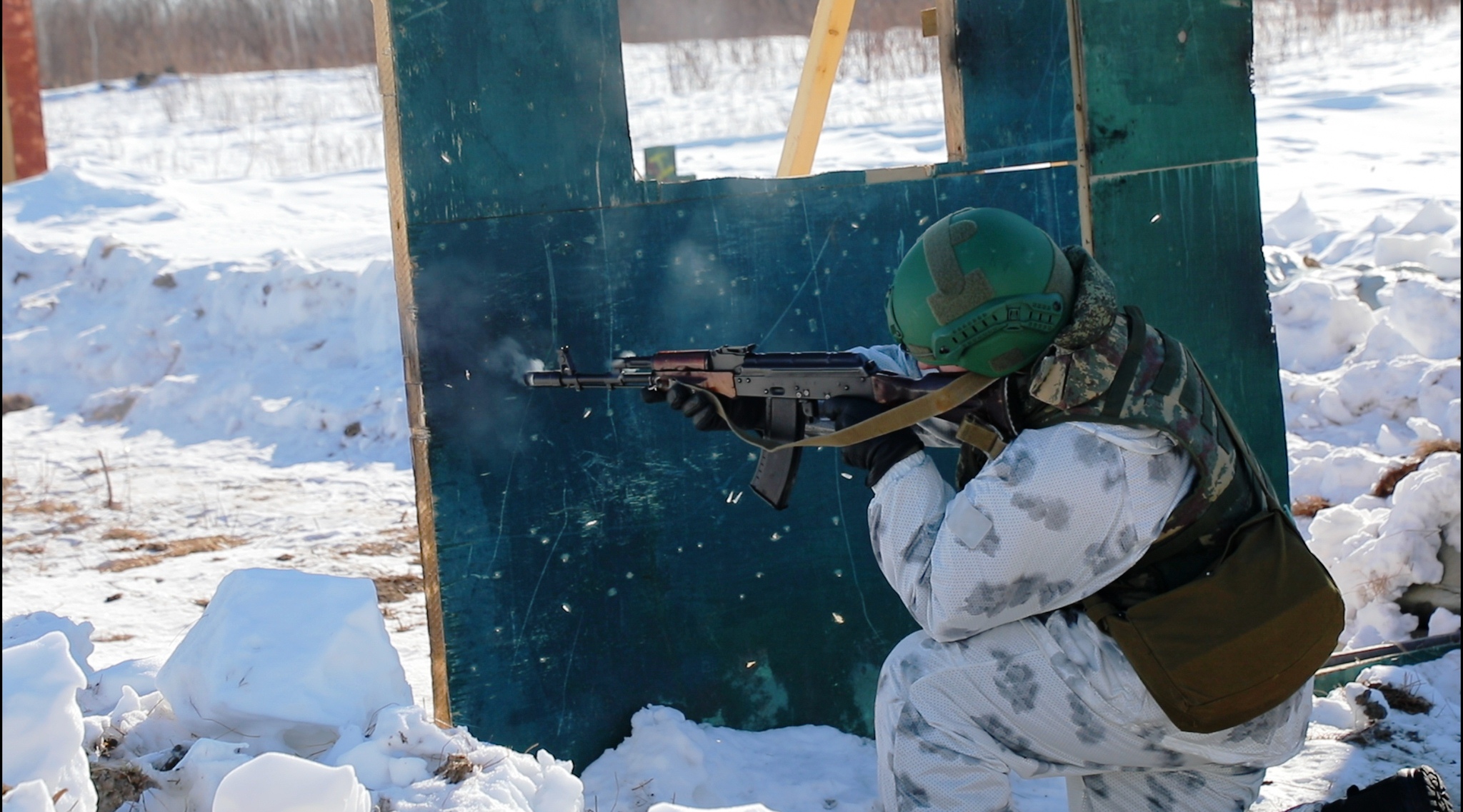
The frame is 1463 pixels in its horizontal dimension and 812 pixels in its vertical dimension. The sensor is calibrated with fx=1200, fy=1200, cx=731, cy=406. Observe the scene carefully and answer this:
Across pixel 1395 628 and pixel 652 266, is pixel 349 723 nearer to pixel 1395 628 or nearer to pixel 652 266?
pixel 652 266

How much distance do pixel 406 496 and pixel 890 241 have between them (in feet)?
11.7

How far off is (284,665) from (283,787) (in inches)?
24.8

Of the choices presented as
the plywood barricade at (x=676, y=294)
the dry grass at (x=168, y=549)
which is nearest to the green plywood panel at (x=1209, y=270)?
the plywood barricade at (x=676, y=294)

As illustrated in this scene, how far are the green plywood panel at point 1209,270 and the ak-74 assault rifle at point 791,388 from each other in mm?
1208

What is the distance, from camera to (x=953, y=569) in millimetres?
2111

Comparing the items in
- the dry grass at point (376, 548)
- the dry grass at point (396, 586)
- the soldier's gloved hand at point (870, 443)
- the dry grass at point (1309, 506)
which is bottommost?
the dry grass at point (396, 586)

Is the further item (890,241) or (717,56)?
(717,56)

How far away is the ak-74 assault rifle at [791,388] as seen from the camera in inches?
90.0

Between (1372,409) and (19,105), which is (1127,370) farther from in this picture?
(1372,409)

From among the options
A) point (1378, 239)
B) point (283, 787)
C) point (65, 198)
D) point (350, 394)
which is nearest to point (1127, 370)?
point (283, 787)

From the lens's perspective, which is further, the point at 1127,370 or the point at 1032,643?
the point at 1032,643

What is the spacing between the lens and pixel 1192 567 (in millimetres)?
2230

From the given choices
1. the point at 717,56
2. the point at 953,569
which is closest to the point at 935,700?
the point at 953,569

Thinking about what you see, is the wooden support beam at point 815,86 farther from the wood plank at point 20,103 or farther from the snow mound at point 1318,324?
the snow mound at point 1318,324
